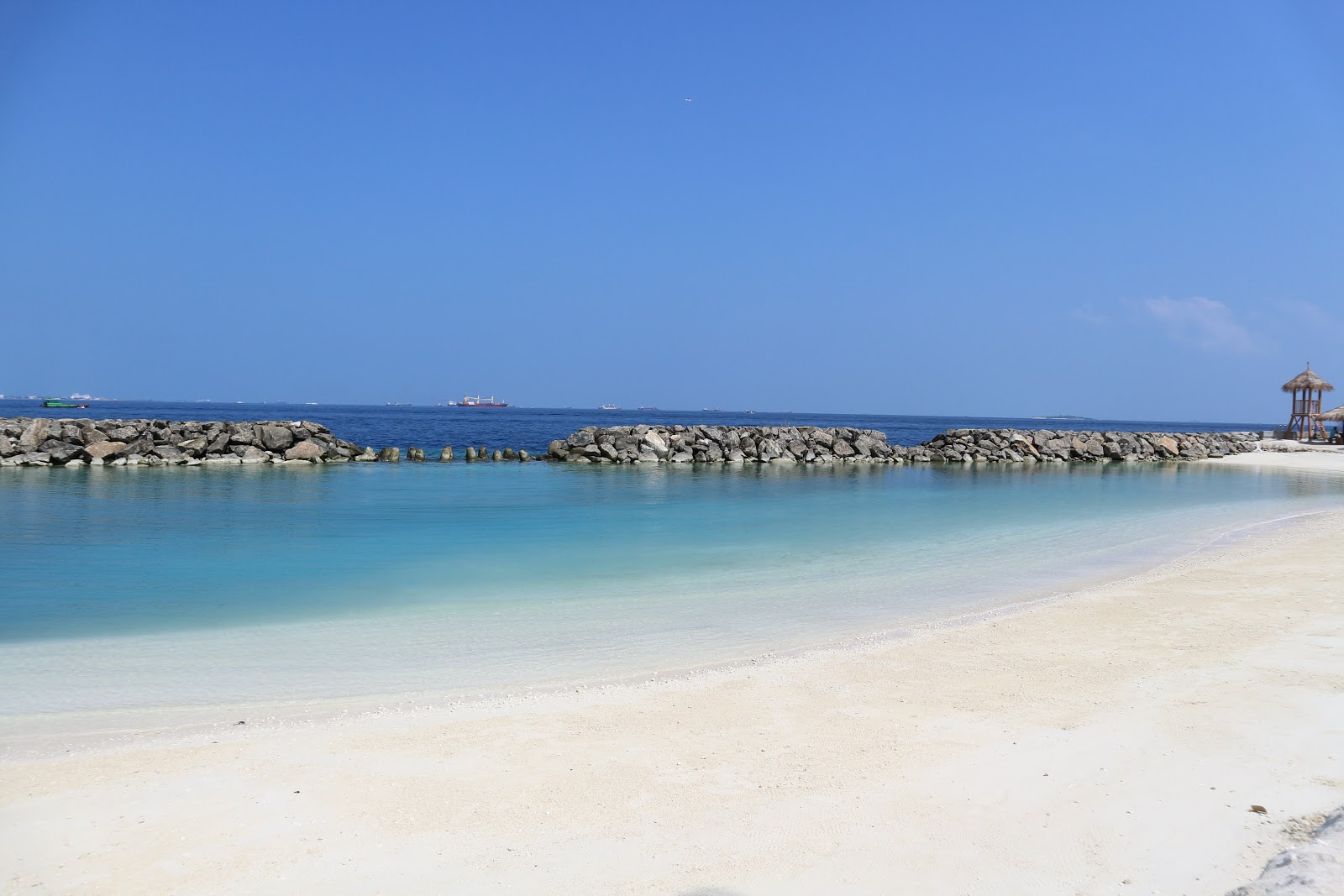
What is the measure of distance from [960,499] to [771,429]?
15473 millimetres

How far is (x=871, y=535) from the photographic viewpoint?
13.6 meters

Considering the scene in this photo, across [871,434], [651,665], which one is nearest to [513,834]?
[651,665]

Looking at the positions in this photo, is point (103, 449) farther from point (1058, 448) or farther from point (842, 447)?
point (1058, 448)

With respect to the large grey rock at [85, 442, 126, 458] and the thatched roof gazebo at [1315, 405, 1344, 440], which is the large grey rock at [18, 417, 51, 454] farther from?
the thatched roof gazebo at [1315, 405, 1344, 440]

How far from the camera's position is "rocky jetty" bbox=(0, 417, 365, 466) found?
2395cm

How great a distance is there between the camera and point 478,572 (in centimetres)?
1012

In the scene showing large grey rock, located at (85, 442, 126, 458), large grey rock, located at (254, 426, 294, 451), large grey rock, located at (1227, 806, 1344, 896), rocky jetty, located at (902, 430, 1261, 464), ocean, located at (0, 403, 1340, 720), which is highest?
rocky jetty, located at (902, 430, 1261, 464)

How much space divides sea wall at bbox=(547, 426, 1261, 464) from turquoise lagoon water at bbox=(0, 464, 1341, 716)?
10194mm

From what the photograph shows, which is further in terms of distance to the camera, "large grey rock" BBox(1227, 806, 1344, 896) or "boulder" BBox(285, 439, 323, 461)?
"boulder" BBox(285, 439, 323, 461)

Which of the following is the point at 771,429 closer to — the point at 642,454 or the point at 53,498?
the point at 642,454

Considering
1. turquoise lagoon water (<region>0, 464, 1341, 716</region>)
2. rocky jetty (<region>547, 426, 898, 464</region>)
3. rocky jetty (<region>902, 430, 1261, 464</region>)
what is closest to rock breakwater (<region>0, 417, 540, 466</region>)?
turquoise lagoon water (<region>0, 464, 1341, 716</region>)

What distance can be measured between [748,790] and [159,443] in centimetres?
2665

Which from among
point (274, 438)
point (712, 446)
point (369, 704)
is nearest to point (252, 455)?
point (274, 438)

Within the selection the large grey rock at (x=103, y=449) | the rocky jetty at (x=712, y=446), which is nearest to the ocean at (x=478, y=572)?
the large grey rock at (x=103, y=449)
